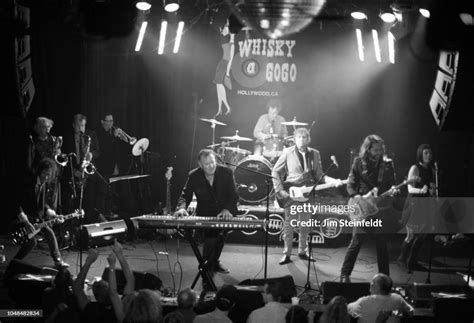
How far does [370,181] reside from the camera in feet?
25.9

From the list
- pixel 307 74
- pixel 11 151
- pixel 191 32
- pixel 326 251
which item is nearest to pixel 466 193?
pixel 326 251

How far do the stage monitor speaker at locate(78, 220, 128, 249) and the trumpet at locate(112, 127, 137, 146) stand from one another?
2.66 meters

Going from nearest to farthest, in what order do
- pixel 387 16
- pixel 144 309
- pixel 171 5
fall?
pixel 144 309 < pixel 387 16 < pixel 171 5

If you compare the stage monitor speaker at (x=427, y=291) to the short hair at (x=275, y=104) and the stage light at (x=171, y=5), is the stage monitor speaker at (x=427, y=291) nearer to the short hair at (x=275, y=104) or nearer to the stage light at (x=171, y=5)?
the stage light at (x=171, y=5)

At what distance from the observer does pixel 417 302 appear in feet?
22.0

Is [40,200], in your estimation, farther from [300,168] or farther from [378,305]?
[378,305]

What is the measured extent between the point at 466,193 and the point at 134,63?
694 centimetres

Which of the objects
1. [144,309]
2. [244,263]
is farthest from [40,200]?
[144,309]

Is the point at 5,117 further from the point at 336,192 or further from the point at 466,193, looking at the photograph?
the point at 466,193

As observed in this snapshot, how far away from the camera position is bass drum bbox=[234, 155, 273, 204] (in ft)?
37.5

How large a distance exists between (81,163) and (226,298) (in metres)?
5.64

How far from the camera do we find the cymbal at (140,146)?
11770mm

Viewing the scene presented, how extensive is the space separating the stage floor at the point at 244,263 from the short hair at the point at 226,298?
2024mm

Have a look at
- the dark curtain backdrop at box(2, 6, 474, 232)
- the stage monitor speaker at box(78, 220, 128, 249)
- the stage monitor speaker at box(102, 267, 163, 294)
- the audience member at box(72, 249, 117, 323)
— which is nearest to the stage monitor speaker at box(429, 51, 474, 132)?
the dark curtain backdrop at box(2, 6, 474, 232)
